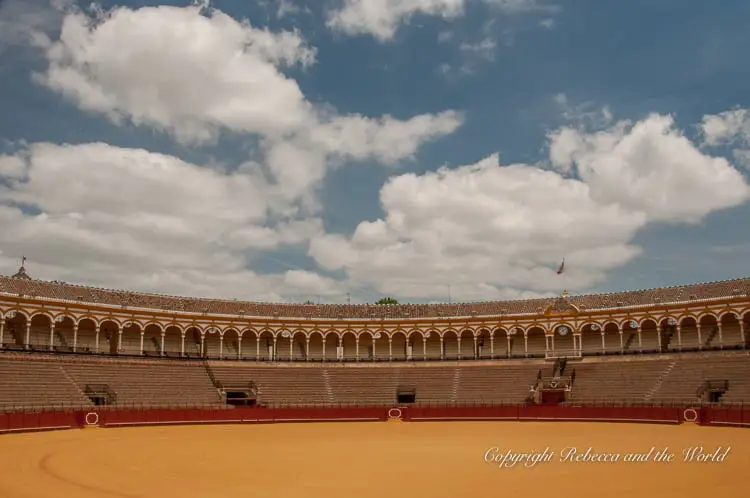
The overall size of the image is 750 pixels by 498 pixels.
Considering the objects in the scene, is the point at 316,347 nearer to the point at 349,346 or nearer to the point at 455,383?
the point at 349,346

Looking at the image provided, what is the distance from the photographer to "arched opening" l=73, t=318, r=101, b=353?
166ft

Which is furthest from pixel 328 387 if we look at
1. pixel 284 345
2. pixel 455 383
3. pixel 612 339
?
pixel 612 339

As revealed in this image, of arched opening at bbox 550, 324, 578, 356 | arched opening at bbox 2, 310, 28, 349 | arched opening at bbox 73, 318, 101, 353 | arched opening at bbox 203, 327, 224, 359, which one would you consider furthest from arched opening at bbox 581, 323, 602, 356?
arched opening at bbox 2, 310, 28, 349

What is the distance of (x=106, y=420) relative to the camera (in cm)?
3797

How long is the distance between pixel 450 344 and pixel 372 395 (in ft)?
38.7

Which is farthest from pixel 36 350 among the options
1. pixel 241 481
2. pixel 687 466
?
pixel 687 466

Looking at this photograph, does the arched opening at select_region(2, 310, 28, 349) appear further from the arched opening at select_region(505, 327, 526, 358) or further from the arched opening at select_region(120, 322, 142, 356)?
the arched opening at select_region(505, 327, 526, 358)

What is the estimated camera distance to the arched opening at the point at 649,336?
169ft

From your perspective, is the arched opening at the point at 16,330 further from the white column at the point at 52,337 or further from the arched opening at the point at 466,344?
the arched opening at the point at 466,344

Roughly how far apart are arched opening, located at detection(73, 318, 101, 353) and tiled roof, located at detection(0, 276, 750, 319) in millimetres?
1777

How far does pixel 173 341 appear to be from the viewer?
5622cm

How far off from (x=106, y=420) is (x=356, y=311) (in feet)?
92.9

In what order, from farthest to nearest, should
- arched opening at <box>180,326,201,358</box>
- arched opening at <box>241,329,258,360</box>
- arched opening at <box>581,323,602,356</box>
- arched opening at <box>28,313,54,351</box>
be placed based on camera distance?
arched opening at <box>241,329,258,360</box> → arched opening at <box>180,326,201,358</box> → arched opening at <box>581,323,602,356</box> → arched opening at <box>28,313,54,351</box>

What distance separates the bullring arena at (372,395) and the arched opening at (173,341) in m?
0.16
